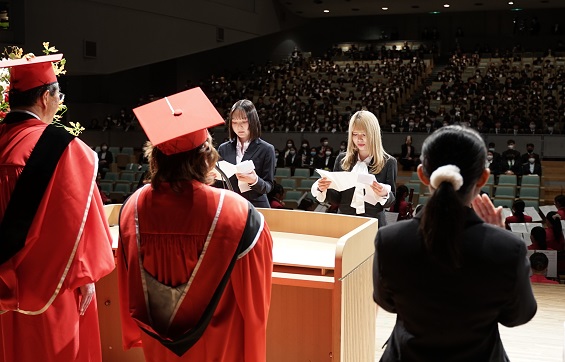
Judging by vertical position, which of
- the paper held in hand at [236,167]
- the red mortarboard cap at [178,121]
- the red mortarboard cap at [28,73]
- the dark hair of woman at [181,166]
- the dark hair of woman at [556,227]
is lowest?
the dark hair of woman at [556,227]

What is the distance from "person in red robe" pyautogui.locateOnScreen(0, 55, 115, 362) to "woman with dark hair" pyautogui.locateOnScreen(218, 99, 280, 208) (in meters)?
1.55

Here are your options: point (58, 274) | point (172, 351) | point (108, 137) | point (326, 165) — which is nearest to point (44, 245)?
point (58, 274)

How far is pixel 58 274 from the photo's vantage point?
8.50 feet

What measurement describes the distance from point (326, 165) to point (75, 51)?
6265 mm

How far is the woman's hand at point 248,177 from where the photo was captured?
4.00 meters

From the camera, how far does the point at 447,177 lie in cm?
168

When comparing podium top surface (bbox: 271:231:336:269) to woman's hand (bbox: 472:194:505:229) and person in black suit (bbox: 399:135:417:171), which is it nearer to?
woman's hand (bbox: 472:194:505:229)

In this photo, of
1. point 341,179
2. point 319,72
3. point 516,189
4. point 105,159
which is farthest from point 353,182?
point 319,72

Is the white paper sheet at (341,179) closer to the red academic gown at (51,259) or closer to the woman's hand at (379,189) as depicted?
the woman's hand at (379,189)

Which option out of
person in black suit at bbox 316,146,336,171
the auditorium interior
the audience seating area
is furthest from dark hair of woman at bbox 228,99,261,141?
person in black suit at bbox 316,146,336,171

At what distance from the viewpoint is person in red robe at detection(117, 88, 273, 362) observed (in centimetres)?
222

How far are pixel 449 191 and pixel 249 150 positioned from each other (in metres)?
2.71

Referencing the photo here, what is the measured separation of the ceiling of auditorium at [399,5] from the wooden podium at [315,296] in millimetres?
19955

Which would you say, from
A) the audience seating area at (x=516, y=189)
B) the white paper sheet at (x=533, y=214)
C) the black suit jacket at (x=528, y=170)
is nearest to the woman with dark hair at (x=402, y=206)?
the white paper sheet at (x=533, y=214)
